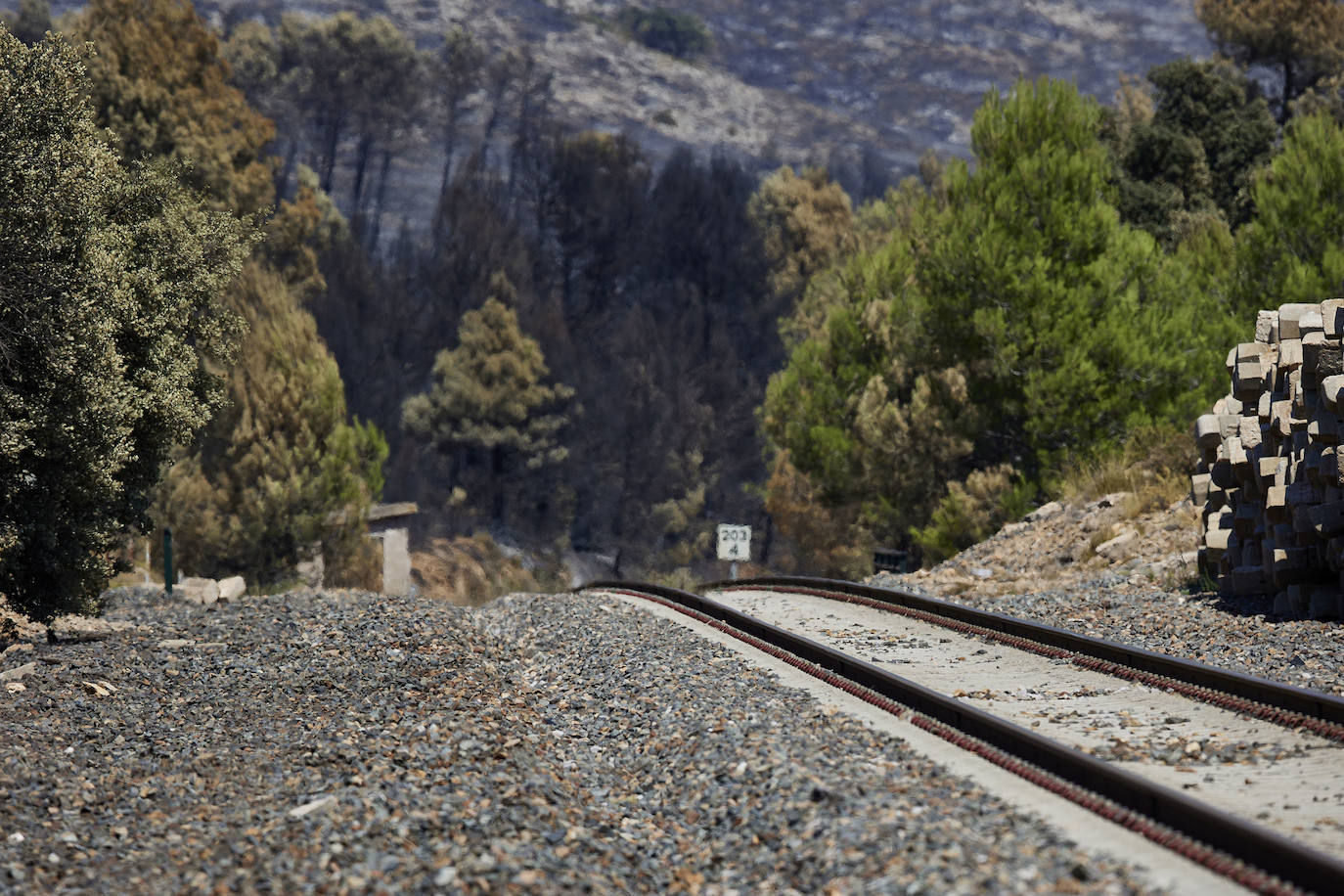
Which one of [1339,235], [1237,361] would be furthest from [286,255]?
[1237,361]

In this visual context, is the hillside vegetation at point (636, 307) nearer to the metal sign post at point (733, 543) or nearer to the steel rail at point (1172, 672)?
the metal sign post at point (733, 543)

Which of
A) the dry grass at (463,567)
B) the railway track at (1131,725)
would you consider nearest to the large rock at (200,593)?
the railway track at (1131,725)

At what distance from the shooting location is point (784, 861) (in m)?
5.48

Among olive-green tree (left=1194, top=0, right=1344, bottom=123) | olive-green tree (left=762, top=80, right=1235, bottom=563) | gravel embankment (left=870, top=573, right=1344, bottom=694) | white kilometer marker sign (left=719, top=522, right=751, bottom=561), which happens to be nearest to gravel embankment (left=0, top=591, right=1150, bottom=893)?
gravel embankment (left=870, top=573, right=1344, bottom=694)

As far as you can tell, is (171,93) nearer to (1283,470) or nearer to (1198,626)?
(1283,470)

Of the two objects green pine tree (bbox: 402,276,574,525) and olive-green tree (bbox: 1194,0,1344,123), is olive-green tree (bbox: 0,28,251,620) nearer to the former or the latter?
green pine tree (bbox: 402,276,574,525)

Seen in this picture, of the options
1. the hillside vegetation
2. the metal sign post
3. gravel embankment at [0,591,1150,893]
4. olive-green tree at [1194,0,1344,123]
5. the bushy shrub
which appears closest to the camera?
gravel embankment at [0,591,1150,893]

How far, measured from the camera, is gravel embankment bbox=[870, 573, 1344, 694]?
9.03 m

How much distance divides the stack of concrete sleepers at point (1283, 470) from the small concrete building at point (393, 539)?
32.6 meters

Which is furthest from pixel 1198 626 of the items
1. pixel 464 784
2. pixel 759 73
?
pixel 759 73

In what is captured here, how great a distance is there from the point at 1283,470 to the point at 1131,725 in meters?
5.36

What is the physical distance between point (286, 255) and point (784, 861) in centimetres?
5506

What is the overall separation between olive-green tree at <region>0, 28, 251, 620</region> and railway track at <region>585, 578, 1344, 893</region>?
6.77 meters

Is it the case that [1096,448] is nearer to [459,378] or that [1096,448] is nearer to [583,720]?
[583,720]
